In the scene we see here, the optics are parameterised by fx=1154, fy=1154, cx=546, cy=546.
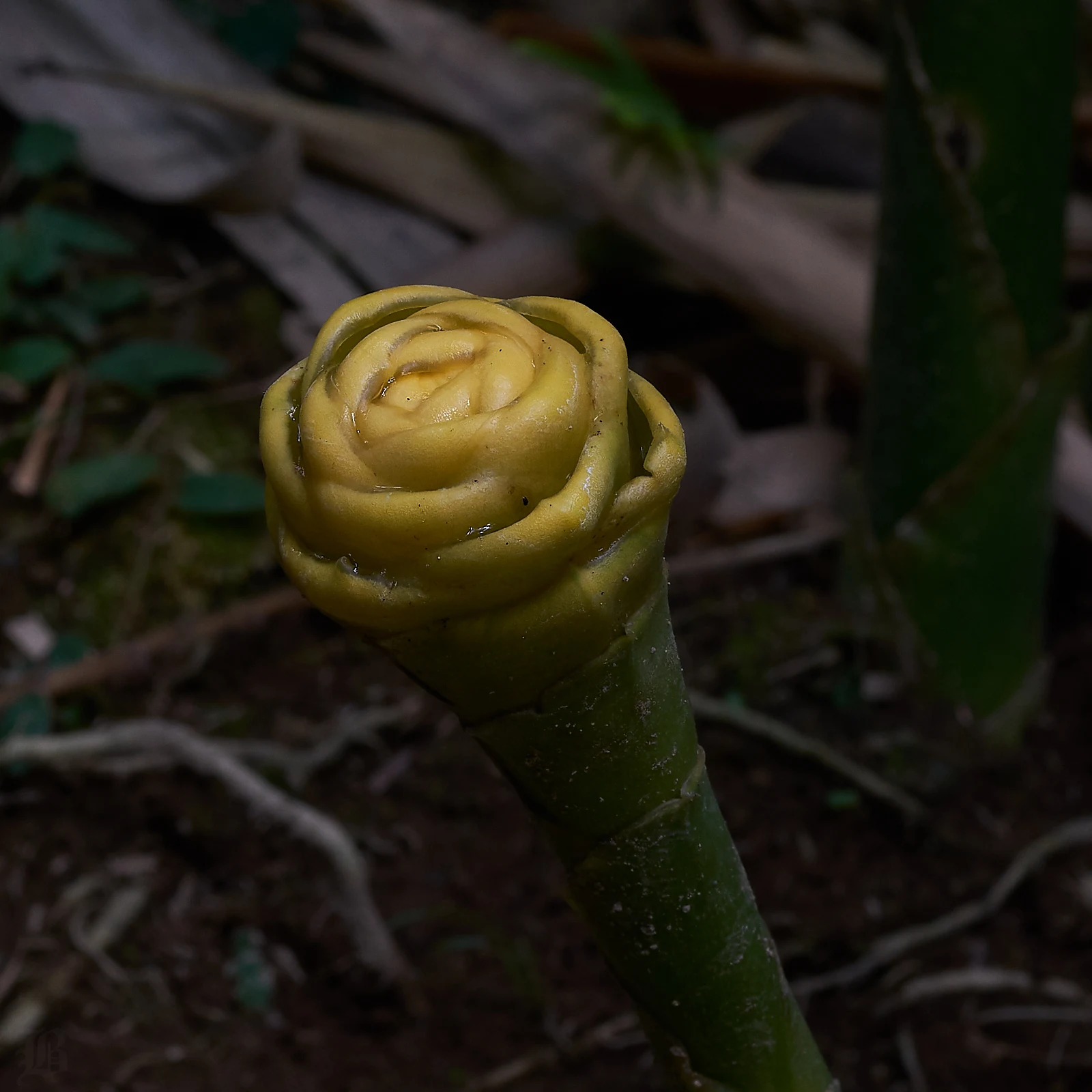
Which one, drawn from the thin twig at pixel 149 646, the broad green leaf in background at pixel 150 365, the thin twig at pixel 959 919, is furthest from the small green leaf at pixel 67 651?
the thin twig at pixel 959 919

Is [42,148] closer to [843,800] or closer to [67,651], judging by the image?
[67,651]

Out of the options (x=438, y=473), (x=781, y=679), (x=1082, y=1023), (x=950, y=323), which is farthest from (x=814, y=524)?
(x=438, y=473)

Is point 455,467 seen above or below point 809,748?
above

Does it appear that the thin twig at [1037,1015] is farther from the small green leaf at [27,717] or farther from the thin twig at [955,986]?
the small green leaf at [27,717]

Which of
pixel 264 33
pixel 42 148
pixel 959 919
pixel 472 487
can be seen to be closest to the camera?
pixel 472 487

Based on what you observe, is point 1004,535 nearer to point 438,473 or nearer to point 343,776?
point 343,776

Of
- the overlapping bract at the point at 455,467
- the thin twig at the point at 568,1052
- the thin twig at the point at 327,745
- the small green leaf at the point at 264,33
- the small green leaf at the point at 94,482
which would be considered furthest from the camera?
the small green leaf at the point at 264,33

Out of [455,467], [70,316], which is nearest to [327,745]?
[70,316]
